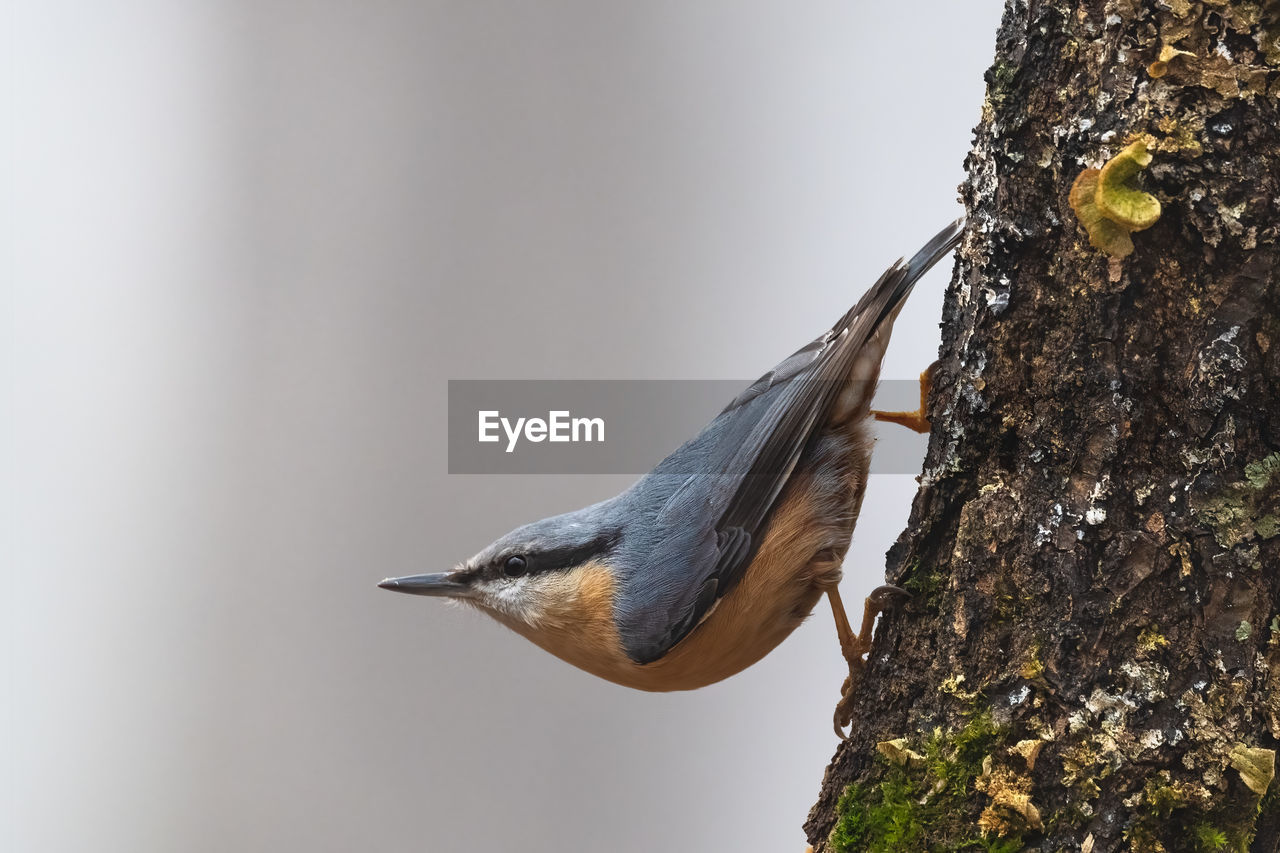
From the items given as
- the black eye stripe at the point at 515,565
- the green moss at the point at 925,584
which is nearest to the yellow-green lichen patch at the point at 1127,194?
the green moss at the point at 925,584

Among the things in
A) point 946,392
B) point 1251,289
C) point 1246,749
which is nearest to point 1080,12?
point 1251,289

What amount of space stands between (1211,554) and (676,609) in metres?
0.85

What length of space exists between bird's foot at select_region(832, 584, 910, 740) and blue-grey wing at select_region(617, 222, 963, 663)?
0.23m

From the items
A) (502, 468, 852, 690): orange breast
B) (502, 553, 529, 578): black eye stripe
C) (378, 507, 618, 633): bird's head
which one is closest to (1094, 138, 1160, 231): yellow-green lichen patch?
(502, 468, 852, 690): orange breast

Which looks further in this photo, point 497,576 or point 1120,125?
point 497,576

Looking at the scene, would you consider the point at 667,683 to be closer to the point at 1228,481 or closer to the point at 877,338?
the point at 877,338

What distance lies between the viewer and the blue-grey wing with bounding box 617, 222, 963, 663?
1805 millimetres

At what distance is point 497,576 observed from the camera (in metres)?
2.02

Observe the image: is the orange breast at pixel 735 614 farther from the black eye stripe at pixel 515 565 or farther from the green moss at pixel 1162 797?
the green moss at pixel 1162 797

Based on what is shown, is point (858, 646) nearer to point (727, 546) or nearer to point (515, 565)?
point (727, 546)

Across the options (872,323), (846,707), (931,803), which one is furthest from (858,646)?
(872,323)

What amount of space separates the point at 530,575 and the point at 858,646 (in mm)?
632

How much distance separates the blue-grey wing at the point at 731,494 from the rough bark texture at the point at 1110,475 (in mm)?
443

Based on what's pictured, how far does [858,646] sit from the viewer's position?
1765 millimetres
